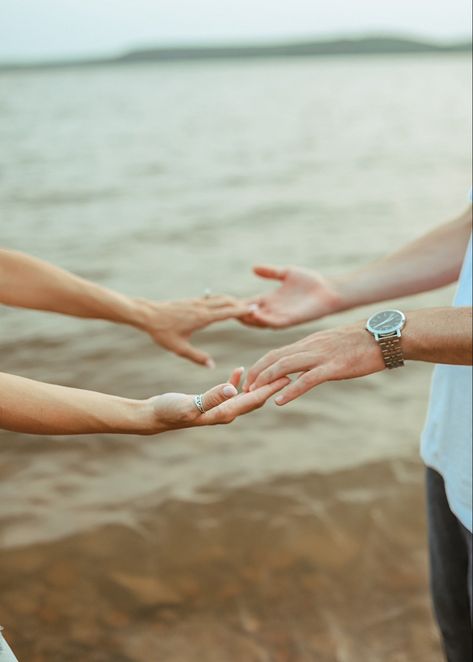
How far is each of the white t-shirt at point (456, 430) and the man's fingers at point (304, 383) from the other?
1.61 feet

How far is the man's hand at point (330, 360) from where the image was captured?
214 cm

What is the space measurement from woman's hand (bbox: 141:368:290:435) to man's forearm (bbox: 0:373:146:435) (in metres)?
0.04

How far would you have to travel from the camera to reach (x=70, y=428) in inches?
85.7

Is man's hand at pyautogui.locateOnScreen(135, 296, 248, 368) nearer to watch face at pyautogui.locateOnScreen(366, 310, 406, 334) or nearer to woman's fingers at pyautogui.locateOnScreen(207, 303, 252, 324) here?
woman's fingers at pyautogui.locateOnScreen(207, 303, 252, 324)

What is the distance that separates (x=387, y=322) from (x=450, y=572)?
1111 millimetres

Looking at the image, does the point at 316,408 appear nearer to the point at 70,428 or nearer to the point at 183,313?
the point at 183,313

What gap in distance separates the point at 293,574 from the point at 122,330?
13.2ft

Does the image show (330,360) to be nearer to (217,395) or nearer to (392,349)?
(392,349)

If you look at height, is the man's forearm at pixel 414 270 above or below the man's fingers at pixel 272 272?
above

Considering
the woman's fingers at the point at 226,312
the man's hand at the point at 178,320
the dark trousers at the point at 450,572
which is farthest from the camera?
the woman's fingers at the point at 226,312

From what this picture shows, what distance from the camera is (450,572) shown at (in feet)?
9.04

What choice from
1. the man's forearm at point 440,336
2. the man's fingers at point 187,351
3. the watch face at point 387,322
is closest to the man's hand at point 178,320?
the man's fingers at point 187,351

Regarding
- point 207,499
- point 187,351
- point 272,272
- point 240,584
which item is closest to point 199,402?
point 187,351

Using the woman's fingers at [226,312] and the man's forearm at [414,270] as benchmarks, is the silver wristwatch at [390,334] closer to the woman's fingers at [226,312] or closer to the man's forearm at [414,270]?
the man's forearm at [414,270]
